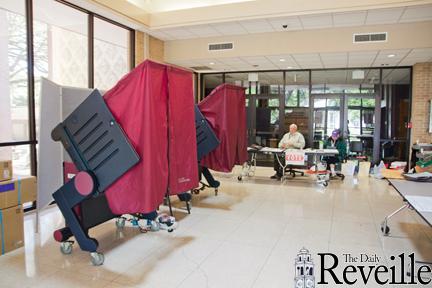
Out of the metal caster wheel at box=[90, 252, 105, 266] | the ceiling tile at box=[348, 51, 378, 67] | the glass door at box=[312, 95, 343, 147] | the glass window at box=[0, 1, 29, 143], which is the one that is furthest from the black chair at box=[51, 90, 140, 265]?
the glass door at box=[312, 95, 343, 147]

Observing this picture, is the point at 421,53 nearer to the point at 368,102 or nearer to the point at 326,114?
the point at 368,102

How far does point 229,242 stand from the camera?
3883 mm

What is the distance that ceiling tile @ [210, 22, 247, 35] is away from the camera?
6.77 meters

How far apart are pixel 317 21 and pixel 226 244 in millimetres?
4682

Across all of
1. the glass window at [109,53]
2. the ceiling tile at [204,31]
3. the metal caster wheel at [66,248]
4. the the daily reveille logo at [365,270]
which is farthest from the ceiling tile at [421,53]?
the metal caster wheel at [66,248]

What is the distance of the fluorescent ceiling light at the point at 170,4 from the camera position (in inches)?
265

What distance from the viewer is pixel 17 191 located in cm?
365

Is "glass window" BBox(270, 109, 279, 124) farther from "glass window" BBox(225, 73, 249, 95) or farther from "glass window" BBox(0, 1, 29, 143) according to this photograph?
"glass window" BBox(0, 1, 29, 143)

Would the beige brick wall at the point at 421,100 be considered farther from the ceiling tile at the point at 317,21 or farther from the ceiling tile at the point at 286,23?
the ceiling tile at the point at 286,23

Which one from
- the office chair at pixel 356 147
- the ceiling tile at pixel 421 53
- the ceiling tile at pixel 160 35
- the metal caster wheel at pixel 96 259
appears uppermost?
the ceiling tile at pixel 160 35

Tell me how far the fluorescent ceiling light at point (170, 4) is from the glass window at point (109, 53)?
65 centimetres

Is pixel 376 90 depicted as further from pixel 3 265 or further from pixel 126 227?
pixel 3 265

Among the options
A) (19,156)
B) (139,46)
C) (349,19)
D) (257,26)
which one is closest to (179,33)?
(139,46)

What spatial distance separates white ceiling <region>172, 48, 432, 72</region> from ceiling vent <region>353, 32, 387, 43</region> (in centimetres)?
34
